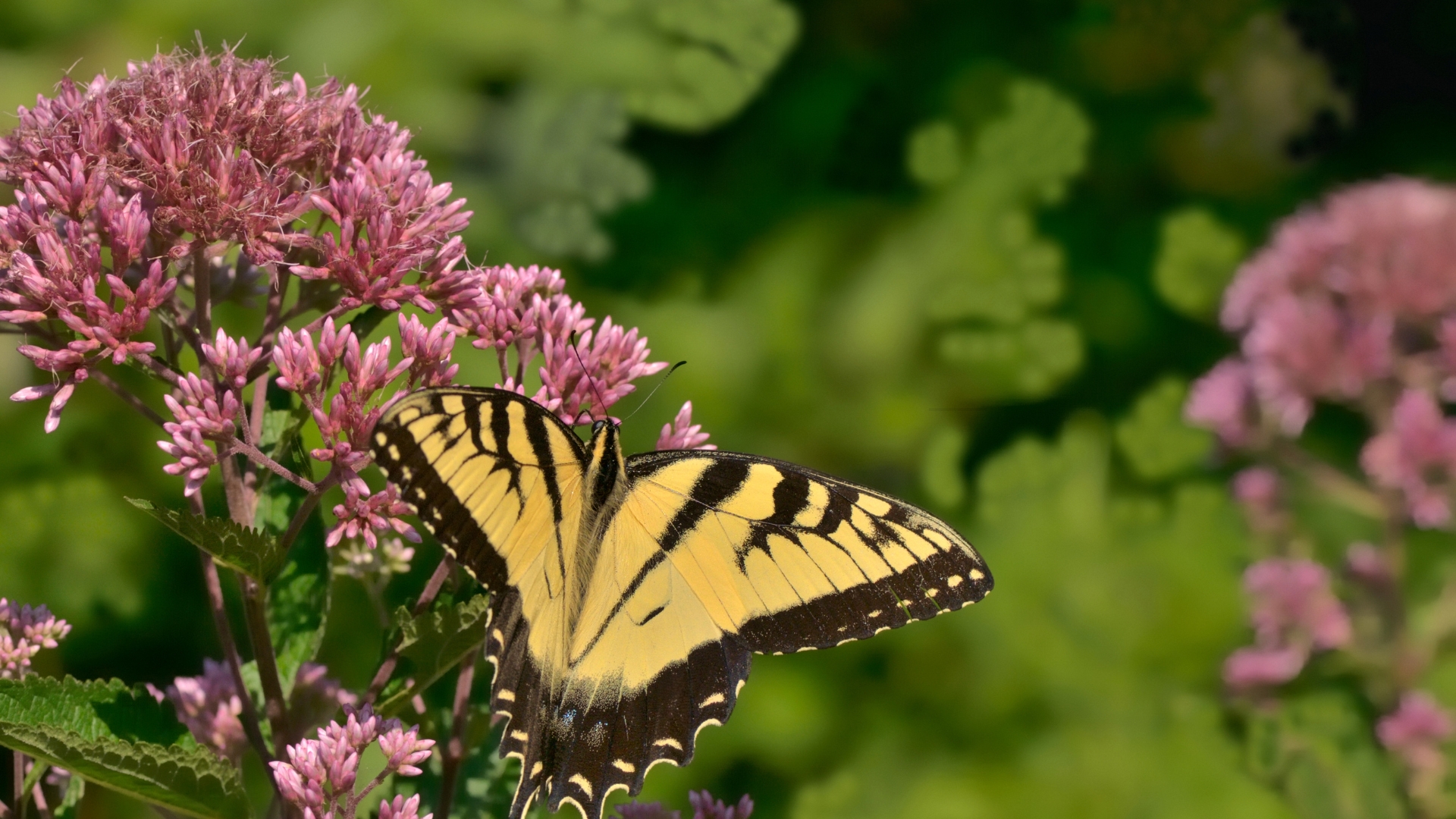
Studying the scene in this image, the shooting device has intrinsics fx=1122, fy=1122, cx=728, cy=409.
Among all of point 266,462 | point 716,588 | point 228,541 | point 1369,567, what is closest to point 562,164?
point 716,588

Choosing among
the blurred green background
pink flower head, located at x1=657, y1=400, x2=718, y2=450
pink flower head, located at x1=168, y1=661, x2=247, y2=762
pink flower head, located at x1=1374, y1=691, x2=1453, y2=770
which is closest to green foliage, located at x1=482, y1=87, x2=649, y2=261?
the blurred green background

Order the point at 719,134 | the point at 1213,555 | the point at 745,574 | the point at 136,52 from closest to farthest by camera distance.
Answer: the point at 745,574 → the point at 136,52 → the point at 1213,555 → the point at 719,134

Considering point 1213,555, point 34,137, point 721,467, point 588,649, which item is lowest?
point 588,649

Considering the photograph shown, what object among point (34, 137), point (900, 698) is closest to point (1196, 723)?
point (900, 698)

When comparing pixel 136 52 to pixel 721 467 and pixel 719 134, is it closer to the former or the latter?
pixel 719 134

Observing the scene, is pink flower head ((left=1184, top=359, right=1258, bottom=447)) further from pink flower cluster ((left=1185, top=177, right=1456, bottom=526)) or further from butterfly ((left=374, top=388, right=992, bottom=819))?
butterfly ((left=374, top=388, right=992, bottom=819))

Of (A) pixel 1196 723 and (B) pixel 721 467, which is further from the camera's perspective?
(A) pixel 1196 723
